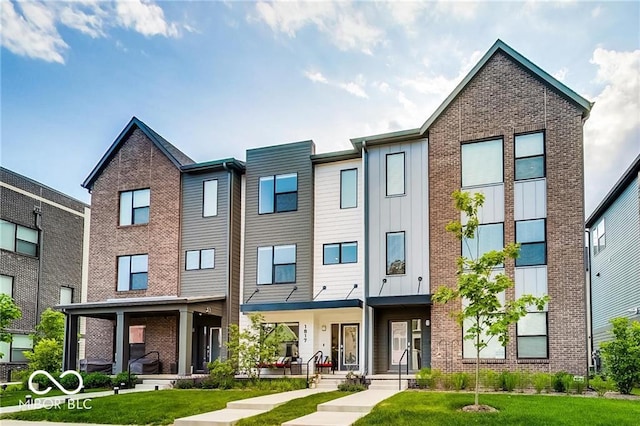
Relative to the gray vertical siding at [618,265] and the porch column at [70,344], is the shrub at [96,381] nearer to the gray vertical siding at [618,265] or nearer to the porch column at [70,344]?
the porch column at [70,344]

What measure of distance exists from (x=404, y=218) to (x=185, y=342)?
8.70 m

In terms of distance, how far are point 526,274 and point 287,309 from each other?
818cm

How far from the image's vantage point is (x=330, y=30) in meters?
20.7

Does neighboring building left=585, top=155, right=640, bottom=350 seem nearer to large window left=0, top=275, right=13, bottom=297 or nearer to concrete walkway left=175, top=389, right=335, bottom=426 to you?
concrete walkway left=175, top=389, right=335, bottom=426

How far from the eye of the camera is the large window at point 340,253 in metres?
22.8

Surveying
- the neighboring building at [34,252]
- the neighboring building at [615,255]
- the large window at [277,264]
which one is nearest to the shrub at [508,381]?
the neighboring building at [615,255]

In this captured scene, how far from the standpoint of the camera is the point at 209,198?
25.2 meters

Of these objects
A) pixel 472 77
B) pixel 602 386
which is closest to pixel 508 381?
pixel 602 386

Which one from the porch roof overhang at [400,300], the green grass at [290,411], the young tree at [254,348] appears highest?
the porch roof overhang at [400,300]

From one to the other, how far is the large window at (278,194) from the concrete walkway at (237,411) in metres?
8.46

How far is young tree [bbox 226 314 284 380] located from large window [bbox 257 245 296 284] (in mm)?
2222

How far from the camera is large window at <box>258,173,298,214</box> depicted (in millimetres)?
24125

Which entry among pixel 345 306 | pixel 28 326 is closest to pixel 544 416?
pixel 345 306

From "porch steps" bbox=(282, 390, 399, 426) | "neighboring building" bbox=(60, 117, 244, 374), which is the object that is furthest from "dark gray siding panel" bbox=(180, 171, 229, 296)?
"porch steps" bbox=(282, 390, 399, 426)
